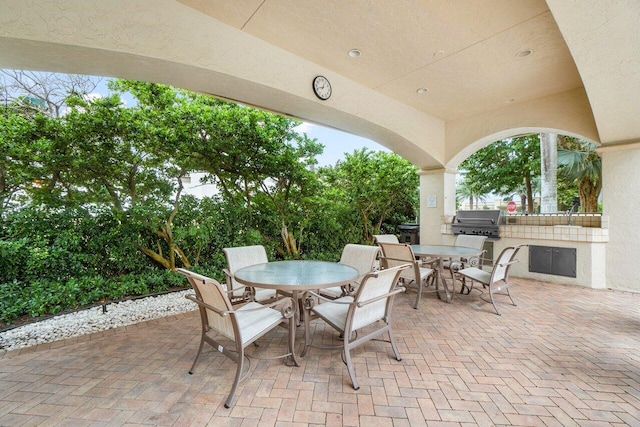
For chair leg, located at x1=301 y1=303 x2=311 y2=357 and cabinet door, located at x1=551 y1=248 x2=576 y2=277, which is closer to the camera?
chair leg, located at x1=301 y1=303 x2=311 y2=357

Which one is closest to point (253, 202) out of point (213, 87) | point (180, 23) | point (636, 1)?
point (213, 87)

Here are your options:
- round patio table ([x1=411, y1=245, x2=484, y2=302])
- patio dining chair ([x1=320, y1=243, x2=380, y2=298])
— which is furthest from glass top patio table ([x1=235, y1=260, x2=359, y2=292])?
round patio table ([x1=411, y1=245, x2=484, y2=302])

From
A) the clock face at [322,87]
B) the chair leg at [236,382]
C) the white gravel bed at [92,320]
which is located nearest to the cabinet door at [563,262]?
the clock face at [322,87]

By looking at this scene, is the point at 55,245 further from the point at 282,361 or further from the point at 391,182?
the point at 391,182

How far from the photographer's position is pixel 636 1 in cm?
203

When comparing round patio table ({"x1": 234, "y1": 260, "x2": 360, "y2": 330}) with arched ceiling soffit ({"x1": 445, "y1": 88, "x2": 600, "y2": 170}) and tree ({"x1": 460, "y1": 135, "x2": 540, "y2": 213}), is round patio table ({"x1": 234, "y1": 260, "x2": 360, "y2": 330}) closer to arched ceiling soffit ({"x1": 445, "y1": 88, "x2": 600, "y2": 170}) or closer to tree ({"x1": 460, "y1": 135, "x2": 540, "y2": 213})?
arched ceiling soffit ({"x1": 445, "y1": 88, "x2": 600, "y2": 170})

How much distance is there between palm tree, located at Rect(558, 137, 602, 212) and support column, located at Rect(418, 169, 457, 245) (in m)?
4.94

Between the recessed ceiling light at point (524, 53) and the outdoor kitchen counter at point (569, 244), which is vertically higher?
the recessed ceiling light at point (524, 53)

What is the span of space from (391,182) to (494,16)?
4.45 metres

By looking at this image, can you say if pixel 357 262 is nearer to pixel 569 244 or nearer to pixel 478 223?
pixel 478 223

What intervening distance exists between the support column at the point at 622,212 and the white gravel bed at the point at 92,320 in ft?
21.5

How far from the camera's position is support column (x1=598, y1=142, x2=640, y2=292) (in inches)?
168

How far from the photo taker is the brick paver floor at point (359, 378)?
1.73 m

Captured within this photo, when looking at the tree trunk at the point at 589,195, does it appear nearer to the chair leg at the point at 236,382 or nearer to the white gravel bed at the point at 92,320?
the chair leg at the point at 236,382
